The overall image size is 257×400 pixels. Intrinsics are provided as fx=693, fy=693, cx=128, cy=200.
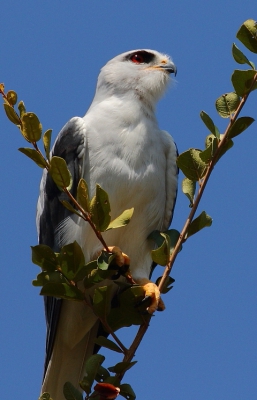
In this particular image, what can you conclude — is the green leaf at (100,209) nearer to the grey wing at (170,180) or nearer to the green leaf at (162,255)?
the green leaf at (162,255)

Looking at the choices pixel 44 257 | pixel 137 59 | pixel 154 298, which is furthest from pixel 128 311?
pixel 137 59

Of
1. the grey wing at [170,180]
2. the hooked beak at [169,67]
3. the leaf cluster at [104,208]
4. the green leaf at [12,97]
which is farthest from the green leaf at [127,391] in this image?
the hooked beak at [169,67]

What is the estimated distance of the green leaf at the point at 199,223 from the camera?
11.9ft

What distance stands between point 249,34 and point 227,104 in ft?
1.24

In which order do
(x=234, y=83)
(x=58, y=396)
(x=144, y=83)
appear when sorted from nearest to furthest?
1. (x=234, y=83)
2. (x=58, y=396)
3. (x=144, y=83)

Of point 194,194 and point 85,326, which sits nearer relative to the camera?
point 194,194

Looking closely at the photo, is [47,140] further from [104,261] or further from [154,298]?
[154,298]

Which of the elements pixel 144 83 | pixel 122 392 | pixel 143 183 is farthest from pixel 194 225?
pixel 144 83

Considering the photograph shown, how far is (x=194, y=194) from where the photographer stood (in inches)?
143

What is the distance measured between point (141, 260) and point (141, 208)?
404 millimetres

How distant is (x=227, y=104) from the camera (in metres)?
3.54

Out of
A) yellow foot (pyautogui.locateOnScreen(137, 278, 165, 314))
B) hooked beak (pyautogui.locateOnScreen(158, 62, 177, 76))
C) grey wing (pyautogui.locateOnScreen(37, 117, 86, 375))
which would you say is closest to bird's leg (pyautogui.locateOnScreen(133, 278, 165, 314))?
yellow foot (pyautogui.locateOnScreen(137, 278, 165, 314))

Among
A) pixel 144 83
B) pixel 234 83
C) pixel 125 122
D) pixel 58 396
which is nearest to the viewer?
pixel 234 83

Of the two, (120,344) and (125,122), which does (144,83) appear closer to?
(125,122)
